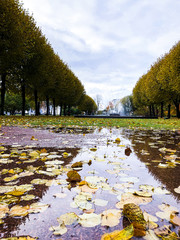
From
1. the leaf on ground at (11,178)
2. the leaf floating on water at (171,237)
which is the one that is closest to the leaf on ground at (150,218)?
the leaf floating on water at (171,237)

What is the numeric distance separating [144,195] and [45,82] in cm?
2559

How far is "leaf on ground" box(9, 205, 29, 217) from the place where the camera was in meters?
1.22

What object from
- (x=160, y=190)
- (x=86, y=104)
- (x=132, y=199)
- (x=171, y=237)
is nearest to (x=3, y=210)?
(x=132, y=199)

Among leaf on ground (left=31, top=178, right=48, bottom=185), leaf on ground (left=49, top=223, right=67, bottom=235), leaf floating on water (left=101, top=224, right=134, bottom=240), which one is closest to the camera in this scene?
leaf floating on water (left=101, top=224, right=134, bottom=240)

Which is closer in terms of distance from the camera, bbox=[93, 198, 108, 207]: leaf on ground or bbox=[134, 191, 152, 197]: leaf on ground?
bbox=[93, 198, 108, 207]: leaf on ground

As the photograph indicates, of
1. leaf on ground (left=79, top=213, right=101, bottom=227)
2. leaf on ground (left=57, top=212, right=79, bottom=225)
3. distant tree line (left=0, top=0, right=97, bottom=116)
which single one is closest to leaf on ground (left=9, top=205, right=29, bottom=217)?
leaf on ground (left=57, top=212, right=79, bottom=225)

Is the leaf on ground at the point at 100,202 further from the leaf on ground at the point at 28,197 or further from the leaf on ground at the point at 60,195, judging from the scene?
the leaf on ground at the point at 28,197

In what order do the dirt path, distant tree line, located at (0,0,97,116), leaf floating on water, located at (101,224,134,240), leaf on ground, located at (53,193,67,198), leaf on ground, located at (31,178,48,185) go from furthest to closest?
distant tree line, located at (0,0,97,116) → the dirt path → leaf on ground, located at (31,178,48,185) → leaf on ground, located at (53,193,67,198) → leaf floating on water, located at (101,224,134,240)

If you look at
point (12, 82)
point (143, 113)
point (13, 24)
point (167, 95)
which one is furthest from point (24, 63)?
point (143, 113)

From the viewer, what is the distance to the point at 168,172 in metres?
2.19

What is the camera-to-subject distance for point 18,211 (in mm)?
1254

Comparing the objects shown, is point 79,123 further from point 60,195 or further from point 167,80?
point 167,80

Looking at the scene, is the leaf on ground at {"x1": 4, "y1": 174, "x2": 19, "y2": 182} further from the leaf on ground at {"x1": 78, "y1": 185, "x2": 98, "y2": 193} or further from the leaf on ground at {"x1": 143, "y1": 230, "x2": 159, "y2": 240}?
the leaf on ground at {"x1": 143, "y1": 230, "x2": 159, "y2": 240}

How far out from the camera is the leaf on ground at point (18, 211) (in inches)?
48.0
